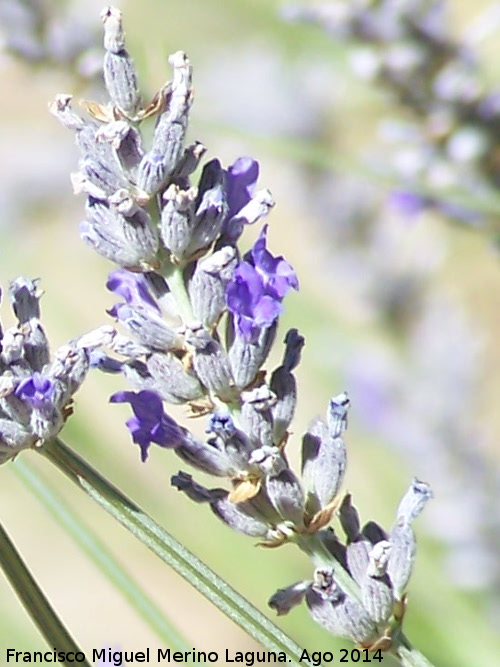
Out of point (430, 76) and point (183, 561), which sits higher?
point (430, 76)

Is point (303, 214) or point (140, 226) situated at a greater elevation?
point (303, 214)

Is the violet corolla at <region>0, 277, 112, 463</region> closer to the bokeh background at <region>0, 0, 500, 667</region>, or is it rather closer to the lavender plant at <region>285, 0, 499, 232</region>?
the bokeh background at <region>0, 0, 500, 667</region>

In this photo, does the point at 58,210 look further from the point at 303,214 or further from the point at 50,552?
the point at 50,552

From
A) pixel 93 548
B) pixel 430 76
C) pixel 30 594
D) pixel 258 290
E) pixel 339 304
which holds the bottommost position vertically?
pixel 30 594

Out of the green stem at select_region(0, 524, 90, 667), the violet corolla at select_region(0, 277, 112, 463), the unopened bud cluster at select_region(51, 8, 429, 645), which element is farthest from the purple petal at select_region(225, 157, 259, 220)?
the green stem at select_region(0, 524, 90, 667)

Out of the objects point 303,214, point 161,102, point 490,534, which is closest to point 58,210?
point 303,214

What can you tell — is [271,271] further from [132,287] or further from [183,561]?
[183,561]

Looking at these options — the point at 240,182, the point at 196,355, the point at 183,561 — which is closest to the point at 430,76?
the point at 240,182
